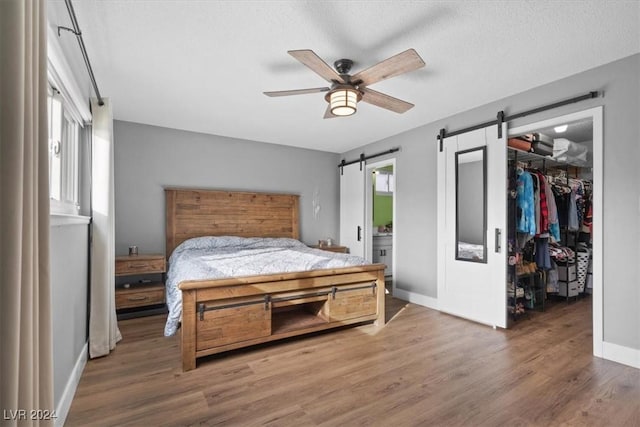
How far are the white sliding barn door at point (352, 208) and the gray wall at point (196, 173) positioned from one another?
0.22 meters

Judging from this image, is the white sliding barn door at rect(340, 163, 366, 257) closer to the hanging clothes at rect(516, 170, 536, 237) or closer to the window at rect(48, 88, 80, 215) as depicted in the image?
the hanging clothes at rect(516, 170, 536, 237)

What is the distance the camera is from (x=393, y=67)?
208 centimetres

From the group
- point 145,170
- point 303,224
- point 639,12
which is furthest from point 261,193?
point 639,12

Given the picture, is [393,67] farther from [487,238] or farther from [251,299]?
[487,238]

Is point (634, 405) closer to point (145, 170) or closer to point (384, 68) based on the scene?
point (384, 68)

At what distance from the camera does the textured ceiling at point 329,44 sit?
193 cm

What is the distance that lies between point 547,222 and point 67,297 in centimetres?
463

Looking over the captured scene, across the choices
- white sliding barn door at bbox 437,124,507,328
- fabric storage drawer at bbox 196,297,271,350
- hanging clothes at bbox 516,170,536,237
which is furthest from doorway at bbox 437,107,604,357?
fabric storage drawer at bbox 196,297,271,350

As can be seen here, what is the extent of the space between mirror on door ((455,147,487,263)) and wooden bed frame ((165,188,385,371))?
1.11m

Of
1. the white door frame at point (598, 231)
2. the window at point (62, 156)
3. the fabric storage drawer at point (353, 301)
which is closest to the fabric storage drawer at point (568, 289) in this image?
the white door frame at point (598, 231)

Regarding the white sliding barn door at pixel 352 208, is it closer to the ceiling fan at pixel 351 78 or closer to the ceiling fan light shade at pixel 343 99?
the ceiling fan at pixel 351 78

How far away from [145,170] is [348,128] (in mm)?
2879

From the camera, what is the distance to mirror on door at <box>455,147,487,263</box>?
338cm

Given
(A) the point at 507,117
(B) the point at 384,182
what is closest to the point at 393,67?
(A) the point at 507,117
